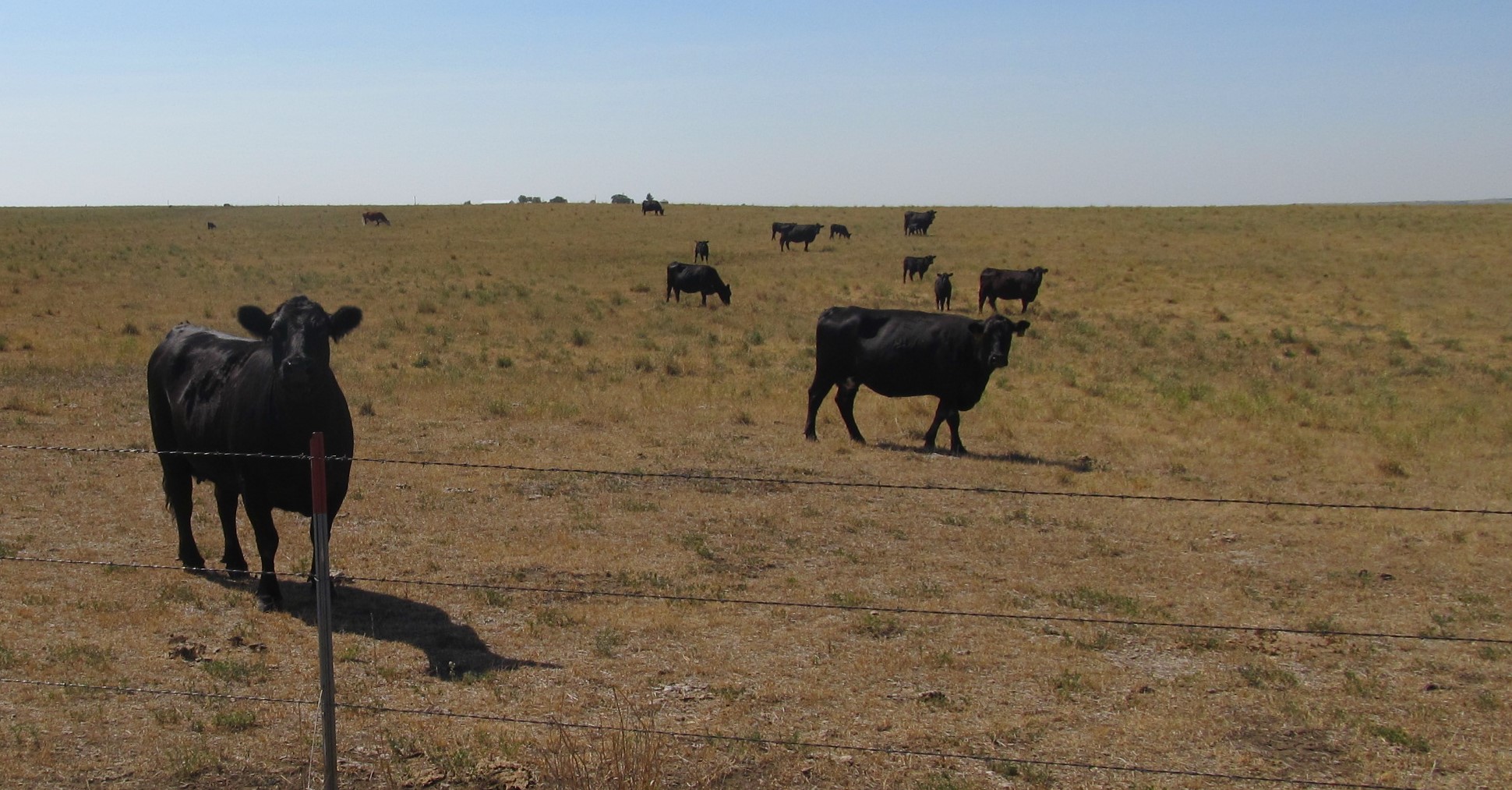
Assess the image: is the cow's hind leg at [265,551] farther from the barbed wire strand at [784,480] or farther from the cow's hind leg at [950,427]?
the cow's hind leg at [950,427]

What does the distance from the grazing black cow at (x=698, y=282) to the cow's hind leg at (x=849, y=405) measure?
56.3ft

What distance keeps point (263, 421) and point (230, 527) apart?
1047 millimetres

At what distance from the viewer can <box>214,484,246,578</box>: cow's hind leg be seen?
27.3 ft

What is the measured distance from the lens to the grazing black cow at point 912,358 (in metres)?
14.8

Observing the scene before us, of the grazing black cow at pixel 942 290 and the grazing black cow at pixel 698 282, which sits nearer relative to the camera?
the grazing black cow at pixel 942 290

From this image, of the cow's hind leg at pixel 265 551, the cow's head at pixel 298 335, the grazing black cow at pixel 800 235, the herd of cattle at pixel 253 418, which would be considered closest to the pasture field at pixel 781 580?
the cow's hind leg at pixel 265 551

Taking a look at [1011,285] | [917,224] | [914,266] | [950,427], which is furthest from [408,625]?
[917,224]

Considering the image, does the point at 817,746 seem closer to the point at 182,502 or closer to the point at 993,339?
the point at 182,502

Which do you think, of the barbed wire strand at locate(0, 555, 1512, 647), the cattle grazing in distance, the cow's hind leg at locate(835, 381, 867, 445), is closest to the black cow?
the cow's hind leg at locate(835, 381, 867, 445)

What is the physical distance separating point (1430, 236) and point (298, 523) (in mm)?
52456

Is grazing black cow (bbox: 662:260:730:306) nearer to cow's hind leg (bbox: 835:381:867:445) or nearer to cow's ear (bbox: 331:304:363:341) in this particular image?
cow's hind leg (bbox: 835:381:867:445)

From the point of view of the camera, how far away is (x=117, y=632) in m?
7.07

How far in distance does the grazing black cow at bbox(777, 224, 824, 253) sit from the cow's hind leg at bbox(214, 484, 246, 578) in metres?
42.0

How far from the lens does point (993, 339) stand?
14727mm
